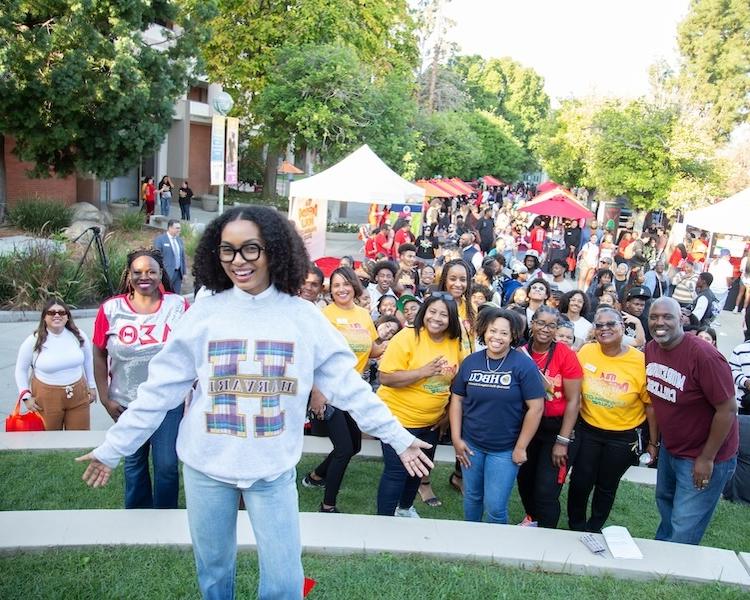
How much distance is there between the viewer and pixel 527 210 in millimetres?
17812

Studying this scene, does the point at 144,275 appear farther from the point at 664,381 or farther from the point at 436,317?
the point at 664,381

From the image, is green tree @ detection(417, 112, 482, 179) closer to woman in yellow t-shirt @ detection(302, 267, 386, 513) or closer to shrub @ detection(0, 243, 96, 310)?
shrub @ detection(0, 243, 96, 310)

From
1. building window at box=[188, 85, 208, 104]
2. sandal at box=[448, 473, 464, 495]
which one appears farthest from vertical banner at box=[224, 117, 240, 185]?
building window at box=[188, 85, 208, 104]

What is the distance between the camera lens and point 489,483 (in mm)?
4246

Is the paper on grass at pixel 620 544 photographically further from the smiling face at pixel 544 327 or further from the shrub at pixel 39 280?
the shrub at pixel 39 280

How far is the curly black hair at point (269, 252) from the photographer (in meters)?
2.61

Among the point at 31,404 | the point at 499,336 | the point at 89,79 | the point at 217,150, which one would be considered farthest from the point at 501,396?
the point at 89,79

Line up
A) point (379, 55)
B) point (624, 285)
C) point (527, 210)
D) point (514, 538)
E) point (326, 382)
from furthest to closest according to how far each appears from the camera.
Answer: point (379, 55) < point (527, 210) < point (624, 285) < point (514, 538) < point (326, 382)

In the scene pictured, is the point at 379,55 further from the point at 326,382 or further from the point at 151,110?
the point at 326,382

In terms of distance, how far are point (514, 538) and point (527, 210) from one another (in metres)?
14.6

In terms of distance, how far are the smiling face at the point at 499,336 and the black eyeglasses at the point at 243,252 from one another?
6.38 feet

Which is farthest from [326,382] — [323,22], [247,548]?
[323,22]

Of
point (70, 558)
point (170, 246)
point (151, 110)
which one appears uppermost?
point (151, 110)

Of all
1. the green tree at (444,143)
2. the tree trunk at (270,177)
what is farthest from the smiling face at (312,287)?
the tree trunk at (270,177)
